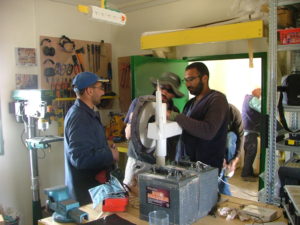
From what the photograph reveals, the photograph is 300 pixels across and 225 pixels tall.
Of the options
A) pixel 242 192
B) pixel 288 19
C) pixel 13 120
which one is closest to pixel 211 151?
pixel 288 19

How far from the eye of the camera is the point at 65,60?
364 centimetres

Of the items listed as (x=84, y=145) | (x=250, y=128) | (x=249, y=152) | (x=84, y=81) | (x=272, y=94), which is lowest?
(x=249, y=152)

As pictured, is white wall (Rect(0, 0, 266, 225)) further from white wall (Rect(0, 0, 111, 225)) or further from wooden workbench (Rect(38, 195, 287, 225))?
wooden workbench (Rect(38, 195, 287, 225))

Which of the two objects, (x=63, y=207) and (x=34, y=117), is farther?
(x=34, y=117)

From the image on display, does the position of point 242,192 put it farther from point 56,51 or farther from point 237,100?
point 56,51

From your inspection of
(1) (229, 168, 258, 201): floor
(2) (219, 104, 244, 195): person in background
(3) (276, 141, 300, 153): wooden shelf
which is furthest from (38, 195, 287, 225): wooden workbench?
(1) (229, 168, 258, 201): floor

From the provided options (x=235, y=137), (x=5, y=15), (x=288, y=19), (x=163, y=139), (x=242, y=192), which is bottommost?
(x=242, y=192)

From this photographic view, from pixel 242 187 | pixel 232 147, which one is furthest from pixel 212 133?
pixel 242 187

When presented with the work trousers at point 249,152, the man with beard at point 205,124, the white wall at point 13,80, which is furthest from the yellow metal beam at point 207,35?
the work trousers at point 249,152

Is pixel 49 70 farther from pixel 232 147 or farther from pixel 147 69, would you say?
pixel 232 147

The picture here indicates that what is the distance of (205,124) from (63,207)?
990 millimetres

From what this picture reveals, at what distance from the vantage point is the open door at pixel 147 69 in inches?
116

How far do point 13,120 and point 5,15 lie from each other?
3.43 feet

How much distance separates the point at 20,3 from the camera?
3.22 meters
